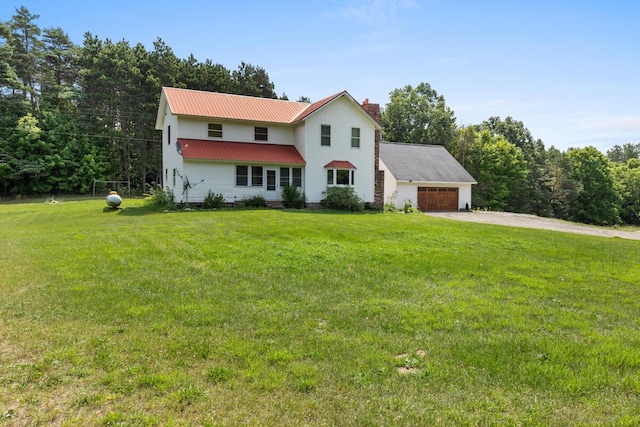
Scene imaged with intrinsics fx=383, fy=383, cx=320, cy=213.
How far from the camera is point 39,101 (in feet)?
129

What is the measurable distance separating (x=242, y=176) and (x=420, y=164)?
16193mm

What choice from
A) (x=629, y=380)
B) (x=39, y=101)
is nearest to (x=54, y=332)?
(x=629, y=380)

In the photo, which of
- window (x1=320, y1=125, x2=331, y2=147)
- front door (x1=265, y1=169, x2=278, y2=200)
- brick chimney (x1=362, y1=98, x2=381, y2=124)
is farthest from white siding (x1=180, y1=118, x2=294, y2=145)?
brick chimney (x1=362, y1=98, x2=381, y2=124)

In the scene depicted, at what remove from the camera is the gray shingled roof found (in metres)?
29.6

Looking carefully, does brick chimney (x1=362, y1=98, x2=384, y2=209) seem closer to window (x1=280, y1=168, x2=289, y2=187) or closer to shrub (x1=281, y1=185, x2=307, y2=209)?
shrub (x1=281, y1=185, x2=307, y2=209)

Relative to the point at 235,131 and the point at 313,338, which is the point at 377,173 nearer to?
the point at 235,131

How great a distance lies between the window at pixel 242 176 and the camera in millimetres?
21422

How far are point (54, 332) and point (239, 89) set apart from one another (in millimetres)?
39171

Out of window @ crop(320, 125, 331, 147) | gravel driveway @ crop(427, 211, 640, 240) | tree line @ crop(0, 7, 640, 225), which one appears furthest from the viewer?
tree line @ crop(0, 7, 640, 225)

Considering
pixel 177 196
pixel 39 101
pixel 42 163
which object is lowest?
pixel 177 196

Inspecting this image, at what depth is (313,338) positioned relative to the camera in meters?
4.46

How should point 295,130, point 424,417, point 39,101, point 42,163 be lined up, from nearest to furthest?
1. point 424,417
2. point 295,130
3. point 42,163
4. point 39,101

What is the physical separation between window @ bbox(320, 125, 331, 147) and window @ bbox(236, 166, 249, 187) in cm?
487

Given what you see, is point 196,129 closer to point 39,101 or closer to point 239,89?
point 239,89
